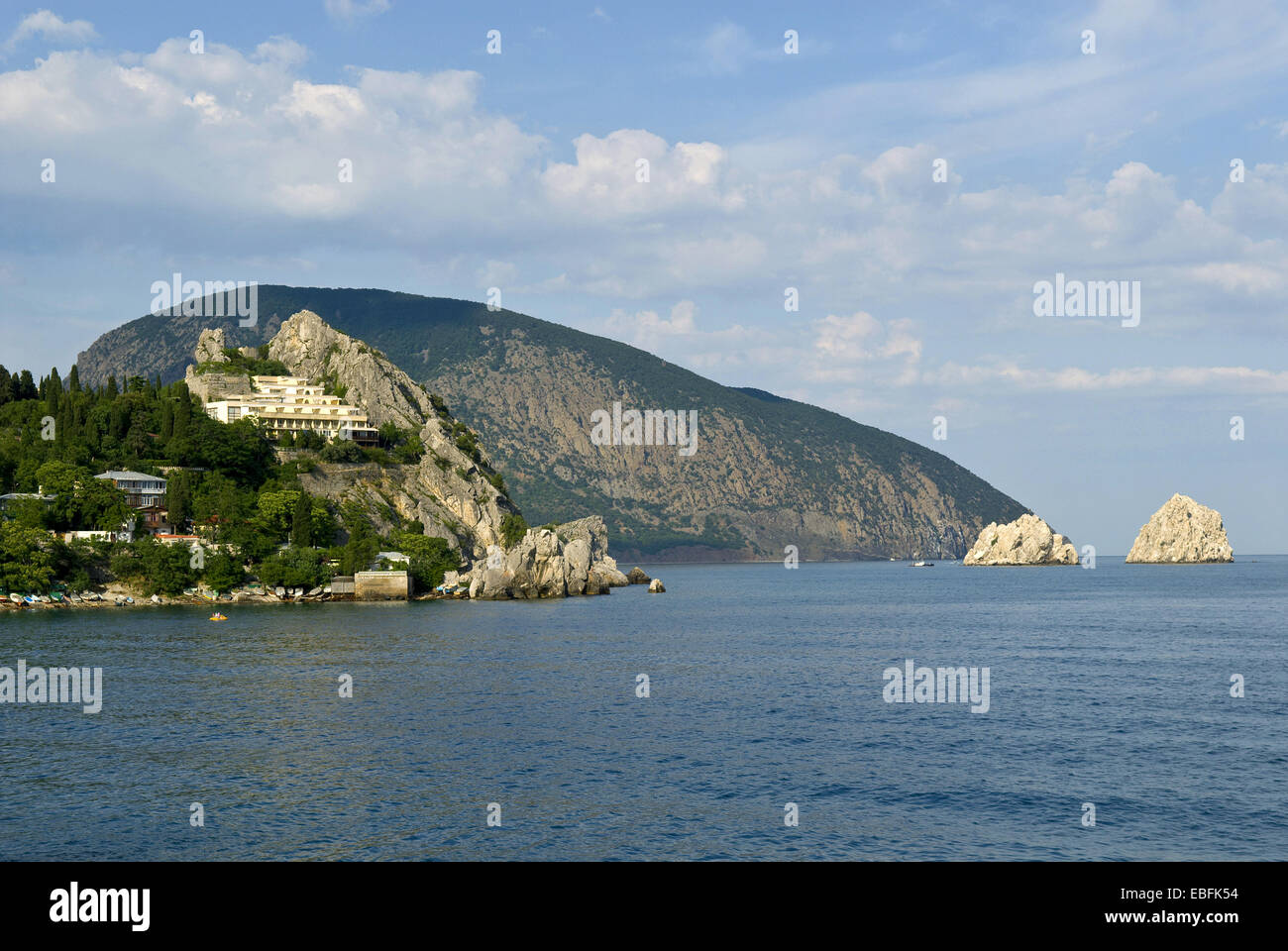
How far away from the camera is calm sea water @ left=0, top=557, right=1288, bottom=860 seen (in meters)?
32.6

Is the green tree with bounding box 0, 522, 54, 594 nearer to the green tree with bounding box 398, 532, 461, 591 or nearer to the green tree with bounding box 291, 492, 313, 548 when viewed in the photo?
the green tree with bounding box 291, 492, 313, 548

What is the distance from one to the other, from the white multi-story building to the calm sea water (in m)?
85.7

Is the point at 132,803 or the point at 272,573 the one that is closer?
the point at 132,803

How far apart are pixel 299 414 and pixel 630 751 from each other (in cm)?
14724

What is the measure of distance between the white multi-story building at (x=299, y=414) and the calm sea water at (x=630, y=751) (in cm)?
8566

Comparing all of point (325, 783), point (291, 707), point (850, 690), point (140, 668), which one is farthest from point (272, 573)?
point (325, 783)

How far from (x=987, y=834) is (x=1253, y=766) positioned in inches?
647

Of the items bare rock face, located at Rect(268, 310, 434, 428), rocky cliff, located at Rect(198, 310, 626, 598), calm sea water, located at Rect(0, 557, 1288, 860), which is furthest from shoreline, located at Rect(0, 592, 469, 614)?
bare rock face, located at Rect(268, 310, 434, 428)

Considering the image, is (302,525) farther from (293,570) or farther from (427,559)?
(427,559)

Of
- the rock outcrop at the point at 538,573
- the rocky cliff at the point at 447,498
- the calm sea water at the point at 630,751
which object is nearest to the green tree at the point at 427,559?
the rocky cliff at the point at 447,498
